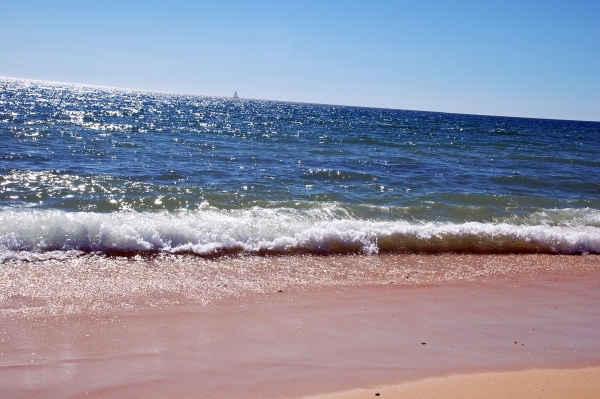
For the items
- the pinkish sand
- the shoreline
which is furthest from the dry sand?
the shoreline

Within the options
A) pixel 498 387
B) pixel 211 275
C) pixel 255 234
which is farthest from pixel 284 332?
pixel 255 234

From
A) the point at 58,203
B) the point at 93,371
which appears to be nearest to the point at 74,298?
the point at 93,371

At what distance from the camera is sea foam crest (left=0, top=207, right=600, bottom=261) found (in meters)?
6.87

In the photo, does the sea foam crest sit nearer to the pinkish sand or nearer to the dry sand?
the pinkish sand

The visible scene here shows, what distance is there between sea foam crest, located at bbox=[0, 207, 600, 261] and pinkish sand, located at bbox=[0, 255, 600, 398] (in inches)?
29.4

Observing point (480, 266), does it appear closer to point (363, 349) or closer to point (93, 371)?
point (363, 349)

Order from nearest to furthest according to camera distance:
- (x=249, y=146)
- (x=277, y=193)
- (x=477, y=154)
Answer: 1. (x=277, y=193)
2. (x=249, y=146)
3. (x=477, y=154)

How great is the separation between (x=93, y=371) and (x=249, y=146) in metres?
17.4

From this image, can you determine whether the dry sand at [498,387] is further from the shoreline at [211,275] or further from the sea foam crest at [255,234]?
the sea foam crest at [255,234]

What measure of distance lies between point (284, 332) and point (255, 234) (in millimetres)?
3210

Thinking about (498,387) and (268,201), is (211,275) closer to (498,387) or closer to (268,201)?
(498,387)

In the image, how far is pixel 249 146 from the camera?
20.7 m

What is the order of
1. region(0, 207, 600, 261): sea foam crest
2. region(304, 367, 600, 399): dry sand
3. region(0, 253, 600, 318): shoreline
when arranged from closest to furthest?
region(304, 367, 600, 399): dry sand, region(0, 253, 600, 318): shoreline, region(0, 207, 600, 261): sea foam crest

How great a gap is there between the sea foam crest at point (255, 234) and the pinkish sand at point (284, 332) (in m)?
0.75
